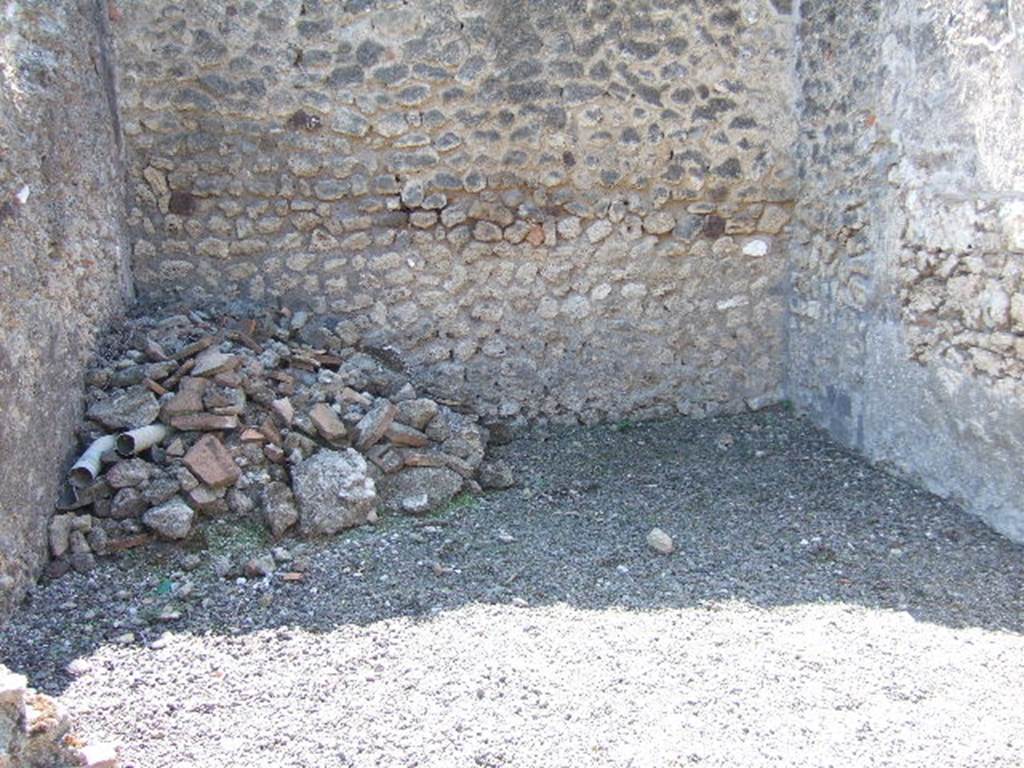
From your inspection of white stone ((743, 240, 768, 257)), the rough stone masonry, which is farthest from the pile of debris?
white stone ((743, 240, 768, 257))

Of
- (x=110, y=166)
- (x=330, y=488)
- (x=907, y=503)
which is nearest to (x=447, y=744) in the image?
(x=330, y=488)

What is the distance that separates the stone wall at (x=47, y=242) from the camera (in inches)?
132

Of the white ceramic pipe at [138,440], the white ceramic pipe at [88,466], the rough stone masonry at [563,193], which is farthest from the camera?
the rough stone masonry at [563,193]

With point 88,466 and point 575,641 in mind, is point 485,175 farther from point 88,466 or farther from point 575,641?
point 575,641

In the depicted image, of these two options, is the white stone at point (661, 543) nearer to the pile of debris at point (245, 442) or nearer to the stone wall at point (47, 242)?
the pile of debris at point (245, 442)

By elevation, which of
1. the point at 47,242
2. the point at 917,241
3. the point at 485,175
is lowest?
the point at 917,241

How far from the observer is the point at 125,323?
4480 mm

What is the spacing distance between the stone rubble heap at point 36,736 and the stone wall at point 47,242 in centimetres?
92

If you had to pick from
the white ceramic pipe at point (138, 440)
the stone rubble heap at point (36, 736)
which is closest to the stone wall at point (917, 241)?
the white ceramic pipe at point (138, 440)

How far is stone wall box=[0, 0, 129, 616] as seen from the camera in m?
3.36

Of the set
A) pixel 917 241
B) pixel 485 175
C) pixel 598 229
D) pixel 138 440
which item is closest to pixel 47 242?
pixel 138 440

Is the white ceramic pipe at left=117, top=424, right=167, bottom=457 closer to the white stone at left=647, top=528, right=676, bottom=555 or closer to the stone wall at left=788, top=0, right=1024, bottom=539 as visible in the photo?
the white stone at left=647, top=528, right=676, bottom=555

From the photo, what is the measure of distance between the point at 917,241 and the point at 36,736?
12.4 feet

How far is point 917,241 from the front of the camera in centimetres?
424
